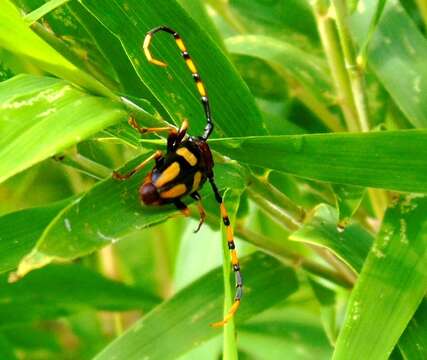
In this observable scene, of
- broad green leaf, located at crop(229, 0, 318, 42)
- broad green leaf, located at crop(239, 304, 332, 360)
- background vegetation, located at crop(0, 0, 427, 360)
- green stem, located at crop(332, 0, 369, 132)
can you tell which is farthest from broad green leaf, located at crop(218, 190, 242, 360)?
broad green leaf, located at crop(239, 304, 332, 360)

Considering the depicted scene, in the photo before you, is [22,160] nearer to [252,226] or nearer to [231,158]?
[231,158]

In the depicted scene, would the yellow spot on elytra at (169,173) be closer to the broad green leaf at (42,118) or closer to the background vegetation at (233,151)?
the background vegetation at (233,151)

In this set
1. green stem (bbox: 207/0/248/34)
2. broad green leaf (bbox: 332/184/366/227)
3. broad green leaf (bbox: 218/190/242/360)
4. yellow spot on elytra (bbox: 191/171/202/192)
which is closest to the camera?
broad green leaf (bbox: 218/190/242/360)

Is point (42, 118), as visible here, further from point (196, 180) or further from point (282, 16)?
point (282, 16)

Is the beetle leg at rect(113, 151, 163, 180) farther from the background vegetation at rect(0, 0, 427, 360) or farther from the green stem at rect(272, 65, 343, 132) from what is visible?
the green stem at rect(272, 65, 343, 132)

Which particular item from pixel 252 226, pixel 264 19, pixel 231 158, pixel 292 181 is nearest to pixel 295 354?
pixel 252 226

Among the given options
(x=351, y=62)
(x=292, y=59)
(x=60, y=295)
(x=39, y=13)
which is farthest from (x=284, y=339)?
(x=39, y=13)

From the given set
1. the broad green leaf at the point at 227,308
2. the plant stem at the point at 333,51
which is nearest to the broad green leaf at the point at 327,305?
the plant stem at the point at 333,51
